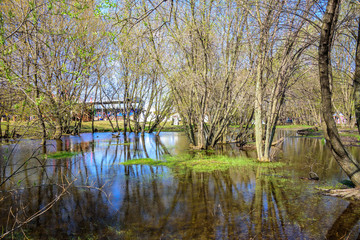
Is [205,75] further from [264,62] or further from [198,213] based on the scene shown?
[198,213]

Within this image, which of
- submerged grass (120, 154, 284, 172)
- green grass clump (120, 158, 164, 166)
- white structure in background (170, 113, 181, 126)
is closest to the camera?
submerged grass (120, 154, 284, 172)

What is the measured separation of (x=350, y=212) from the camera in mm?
5836

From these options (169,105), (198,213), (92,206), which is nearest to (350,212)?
(198,213)

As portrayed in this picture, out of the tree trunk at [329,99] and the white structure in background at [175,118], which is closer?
the tree trunk at [329,99]

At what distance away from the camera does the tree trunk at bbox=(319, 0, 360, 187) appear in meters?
5.68

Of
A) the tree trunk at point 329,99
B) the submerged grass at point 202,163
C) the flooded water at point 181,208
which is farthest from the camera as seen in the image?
the submerged grass at point 202,163

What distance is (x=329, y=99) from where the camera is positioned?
6230 millimetres

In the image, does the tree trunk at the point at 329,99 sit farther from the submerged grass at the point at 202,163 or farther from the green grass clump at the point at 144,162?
the green grass clump at the point at 144,162

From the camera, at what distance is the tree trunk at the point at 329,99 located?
18.6 ft

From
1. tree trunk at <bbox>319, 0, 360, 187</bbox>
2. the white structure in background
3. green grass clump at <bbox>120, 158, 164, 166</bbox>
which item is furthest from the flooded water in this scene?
the white structure in background

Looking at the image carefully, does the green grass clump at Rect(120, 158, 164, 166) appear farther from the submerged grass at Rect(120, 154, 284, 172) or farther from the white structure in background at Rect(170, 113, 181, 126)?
the white structure in background at Rect(170, 113, 181, 126)

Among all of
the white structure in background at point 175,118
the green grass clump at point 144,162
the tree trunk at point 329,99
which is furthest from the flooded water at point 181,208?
the white structure in background at point 175,118

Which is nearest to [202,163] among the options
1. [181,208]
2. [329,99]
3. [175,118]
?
[181,208]

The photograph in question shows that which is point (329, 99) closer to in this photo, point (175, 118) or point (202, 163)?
point (202, 163)
